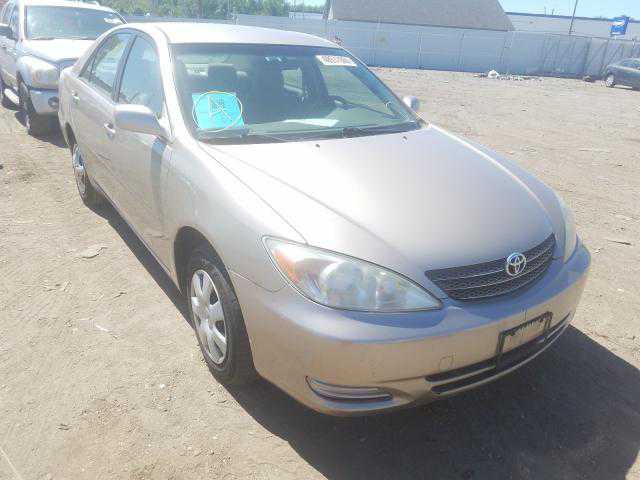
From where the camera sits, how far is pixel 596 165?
25.7ft

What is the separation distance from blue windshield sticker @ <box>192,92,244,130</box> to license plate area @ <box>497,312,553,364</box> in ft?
5.76

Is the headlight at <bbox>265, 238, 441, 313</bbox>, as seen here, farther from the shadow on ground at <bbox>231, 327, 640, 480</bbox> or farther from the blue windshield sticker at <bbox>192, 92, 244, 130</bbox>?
the blue windshield sticker at <bbox>192, 92, 244, 130</bbox>

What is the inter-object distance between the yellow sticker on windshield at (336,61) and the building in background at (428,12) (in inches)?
1623

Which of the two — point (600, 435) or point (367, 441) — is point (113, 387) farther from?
point (600, 435)

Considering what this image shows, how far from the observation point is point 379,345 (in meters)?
1.96

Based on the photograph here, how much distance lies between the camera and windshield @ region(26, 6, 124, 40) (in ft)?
25.9

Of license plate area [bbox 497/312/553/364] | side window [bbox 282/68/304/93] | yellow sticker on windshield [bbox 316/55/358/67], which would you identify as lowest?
license plate area [bbox 497/312/553/364]

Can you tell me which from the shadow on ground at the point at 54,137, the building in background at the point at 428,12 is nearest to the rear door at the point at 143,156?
the shadow on ground at the point at 54,137

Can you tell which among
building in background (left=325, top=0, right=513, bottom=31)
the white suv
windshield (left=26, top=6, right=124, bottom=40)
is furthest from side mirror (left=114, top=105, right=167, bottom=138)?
building in background (left=325, top=0, right=513, bottom=31)

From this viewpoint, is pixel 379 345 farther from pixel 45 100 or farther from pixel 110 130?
pixel 45 100

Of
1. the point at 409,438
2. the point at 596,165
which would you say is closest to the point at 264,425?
the point at 409,438

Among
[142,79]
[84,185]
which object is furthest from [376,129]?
[84,185]

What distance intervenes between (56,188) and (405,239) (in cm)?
464

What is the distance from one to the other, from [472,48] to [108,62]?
3586 centimetres
